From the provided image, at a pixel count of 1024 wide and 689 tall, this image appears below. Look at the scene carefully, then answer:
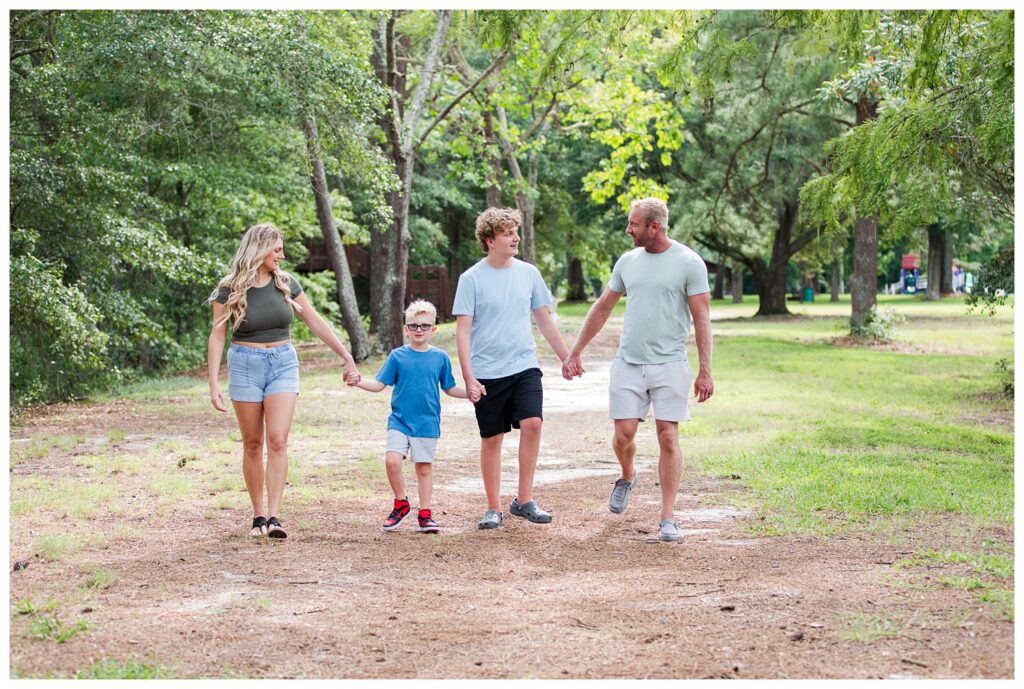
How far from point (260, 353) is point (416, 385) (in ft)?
3.04

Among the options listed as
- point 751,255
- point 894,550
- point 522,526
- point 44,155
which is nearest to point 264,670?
point 522,526

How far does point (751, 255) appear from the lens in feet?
137

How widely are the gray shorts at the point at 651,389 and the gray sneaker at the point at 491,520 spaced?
2.97 ft

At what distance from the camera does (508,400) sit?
7137mm

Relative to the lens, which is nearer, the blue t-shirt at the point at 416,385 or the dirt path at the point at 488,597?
the dirt path at the point at 488,597

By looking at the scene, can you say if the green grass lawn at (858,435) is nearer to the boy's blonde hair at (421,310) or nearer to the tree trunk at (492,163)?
the boy's blonde hair at (421,310)

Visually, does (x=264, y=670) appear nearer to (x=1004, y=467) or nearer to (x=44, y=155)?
(x=1004, y=467)

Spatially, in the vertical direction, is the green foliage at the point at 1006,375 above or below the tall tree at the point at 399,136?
below

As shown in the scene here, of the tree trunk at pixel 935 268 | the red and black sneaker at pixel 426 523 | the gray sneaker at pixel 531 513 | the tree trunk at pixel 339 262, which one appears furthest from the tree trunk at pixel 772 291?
the red and black sneaker at pixel 426 523

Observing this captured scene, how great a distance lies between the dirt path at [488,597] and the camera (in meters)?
4.51

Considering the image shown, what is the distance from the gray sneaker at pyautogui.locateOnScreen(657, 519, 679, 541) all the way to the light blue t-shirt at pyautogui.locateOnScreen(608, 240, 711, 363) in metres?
0.93

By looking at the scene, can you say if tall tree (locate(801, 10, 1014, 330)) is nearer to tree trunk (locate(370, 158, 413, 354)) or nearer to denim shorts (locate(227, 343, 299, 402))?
denim shorts (locate(227, 343, 299, 402))

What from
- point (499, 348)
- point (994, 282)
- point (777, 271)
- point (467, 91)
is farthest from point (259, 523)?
point (777, 271)

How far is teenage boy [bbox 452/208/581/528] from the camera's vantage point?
7.04 metres
